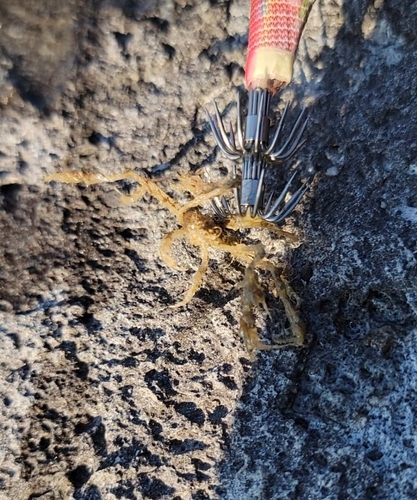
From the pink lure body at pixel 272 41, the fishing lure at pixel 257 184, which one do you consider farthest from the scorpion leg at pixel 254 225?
the pink lure body at pixel 272 41

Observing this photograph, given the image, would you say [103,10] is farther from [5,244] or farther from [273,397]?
[273,397]

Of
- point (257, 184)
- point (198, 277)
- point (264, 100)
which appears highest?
point (264, 100)

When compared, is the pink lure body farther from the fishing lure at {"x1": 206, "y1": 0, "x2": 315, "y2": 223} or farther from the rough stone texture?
the rough stone texture

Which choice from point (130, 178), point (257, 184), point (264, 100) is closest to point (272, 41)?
point (264, 100)

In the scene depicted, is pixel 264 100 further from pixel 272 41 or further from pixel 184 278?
pixel 184 278

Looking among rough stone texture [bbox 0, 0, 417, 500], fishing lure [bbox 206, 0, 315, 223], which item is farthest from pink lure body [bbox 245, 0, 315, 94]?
rough stone texture [bbox 0, 0, 417, 500]

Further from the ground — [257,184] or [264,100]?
[264,100]

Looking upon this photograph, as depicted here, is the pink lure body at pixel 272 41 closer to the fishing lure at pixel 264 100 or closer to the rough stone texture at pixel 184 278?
the fishing lure at pixel 264 100
